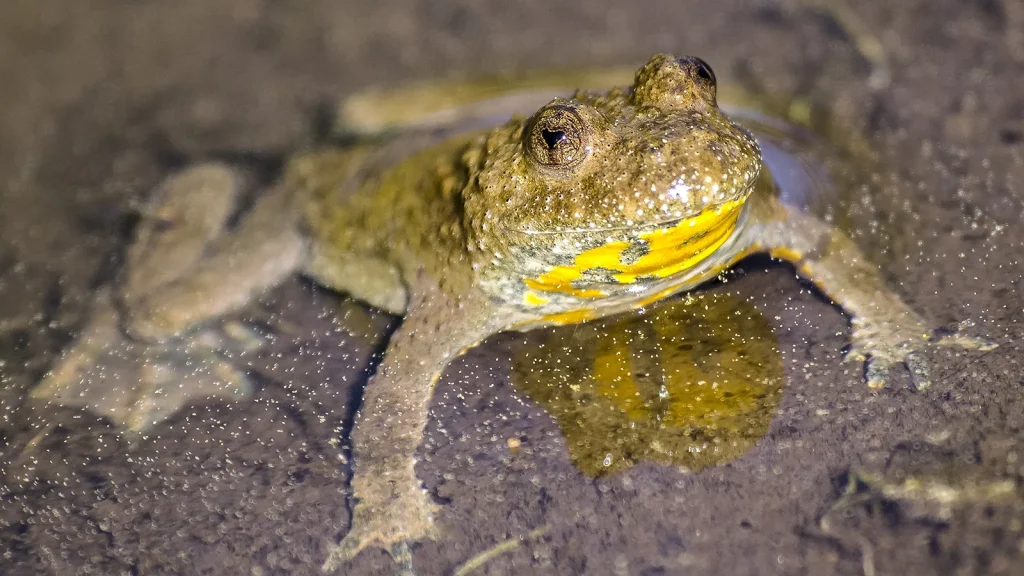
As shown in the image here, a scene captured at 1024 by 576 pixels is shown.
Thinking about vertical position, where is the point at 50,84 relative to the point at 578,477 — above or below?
below

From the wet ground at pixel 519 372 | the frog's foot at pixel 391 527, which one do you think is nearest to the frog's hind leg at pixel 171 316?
the wet ground at pixel 519 372

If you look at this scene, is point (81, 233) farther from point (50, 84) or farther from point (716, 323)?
point (716, 323)

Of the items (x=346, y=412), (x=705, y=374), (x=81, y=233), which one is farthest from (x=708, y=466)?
(x=81, y=233)

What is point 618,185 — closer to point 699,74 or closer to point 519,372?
point 699,74

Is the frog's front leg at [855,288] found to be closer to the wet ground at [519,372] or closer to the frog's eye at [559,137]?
the wet ground at [519,372]

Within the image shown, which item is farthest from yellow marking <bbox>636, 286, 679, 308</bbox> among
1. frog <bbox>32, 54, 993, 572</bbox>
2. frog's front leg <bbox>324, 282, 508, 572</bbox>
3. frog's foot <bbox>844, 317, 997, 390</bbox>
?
frog's foot <bbox>844, 317, 997, 390</bbox>

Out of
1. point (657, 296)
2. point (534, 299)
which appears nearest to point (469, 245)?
point (534, 299)
